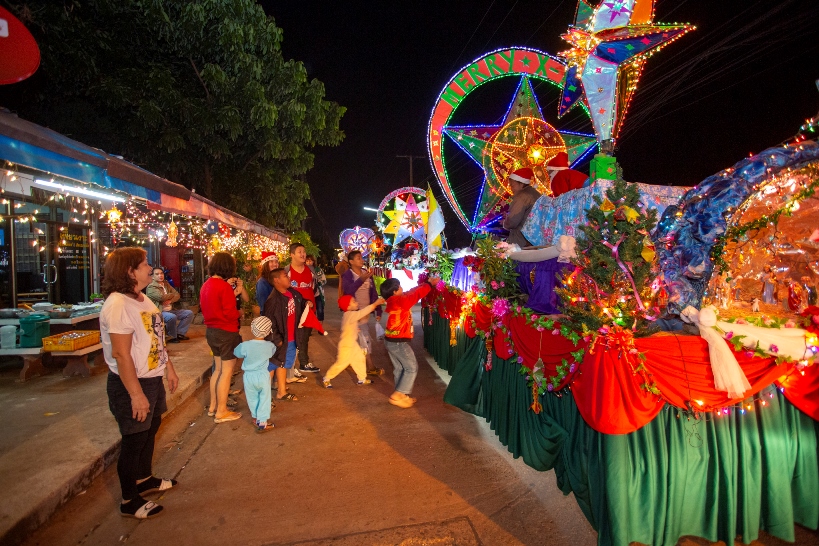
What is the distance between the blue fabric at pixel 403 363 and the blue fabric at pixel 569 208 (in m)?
2.10

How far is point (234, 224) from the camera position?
37.1 ft

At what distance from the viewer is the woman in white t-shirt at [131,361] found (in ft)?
10.4

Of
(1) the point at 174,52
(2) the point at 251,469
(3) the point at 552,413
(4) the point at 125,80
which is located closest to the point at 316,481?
(2) the point at 251,469

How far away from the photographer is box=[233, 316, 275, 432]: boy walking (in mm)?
5031

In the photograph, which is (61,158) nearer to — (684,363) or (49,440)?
(49,440)

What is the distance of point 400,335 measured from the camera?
5938 mm

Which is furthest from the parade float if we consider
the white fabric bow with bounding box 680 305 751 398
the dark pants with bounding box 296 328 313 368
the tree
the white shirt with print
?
the tree

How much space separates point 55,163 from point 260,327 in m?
2.54

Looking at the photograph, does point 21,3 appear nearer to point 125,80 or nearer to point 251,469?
point 125,80

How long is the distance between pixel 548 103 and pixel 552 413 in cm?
1335

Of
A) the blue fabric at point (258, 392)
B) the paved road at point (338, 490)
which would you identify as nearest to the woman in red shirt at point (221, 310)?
the blue fabric at point (258, 392)

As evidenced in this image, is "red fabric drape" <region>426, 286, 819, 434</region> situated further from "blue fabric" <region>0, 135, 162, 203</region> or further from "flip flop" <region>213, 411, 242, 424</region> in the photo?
"blue fabric" <region>0, 135, 162, 203</region>

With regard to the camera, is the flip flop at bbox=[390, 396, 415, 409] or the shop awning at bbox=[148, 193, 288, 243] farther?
the shop awning at bbox=[148, 193, 288, 243]

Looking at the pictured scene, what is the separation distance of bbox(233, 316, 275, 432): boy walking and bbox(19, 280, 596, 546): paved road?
0.22 m
